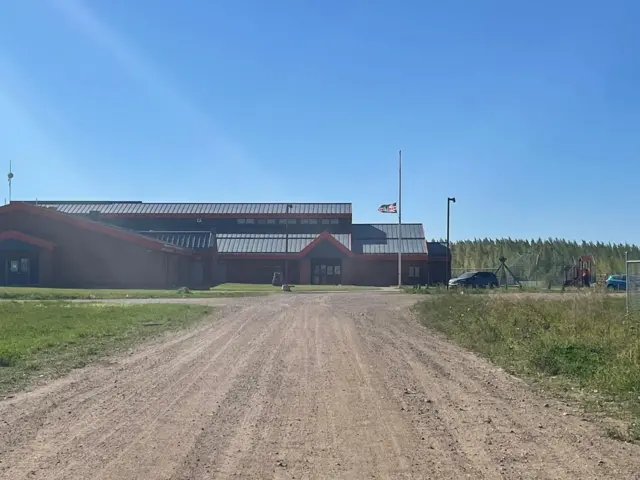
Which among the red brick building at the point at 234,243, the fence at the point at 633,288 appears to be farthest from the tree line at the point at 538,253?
the fence at the point at 633,288

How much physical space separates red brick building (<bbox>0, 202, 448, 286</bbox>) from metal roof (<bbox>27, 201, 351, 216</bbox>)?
107 mm

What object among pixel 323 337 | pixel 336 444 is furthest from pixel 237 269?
pixel 336 444

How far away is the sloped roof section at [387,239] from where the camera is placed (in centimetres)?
6844

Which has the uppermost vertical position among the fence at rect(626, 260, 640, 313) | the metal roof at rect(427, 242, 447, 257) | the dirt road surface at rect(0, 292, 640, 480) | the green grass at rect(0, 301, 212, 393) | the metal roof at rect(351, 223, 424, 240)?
the metal roof at rect(351, 223, 424, 240)

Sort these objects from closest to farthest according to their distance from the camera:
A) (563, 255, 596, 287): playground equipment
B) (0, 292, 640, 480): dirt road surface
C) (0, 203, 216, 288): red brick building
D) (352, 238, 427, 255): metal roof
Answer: (0, 292, 640, 480): dirt road surface, (0, 203, 216, 288): red brick building, (563, 255, 596, 287): playground equipment, (352, 238, 427, 255): metal roof

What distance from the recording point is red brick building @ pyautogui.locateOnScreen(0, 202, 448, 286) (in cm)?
5509

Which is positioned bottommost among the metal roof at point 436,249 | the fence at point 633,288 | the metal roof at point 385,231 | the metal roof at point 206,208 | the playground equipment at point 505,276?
the fence at point 633,288

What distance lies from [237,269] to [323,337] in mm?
51619

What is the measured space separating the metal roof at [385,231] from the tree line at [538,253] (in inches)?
248

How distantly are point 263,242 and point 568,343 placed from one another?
56.7m

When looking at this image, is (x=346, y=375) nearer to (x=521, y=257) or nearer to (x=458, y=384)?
(x=458, y=384)

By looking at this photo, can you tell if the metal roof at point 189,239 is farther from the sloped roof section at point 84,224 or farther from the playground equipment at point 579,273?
the playground equipment at point 579,273

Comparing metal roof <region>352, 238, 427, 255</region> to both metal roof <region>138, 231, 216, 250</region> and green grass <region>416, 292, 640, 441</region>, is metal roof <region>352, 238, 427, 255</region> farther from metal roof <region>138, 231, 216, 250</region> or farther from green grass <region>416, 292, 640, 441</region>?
green grass <region>416, 292, 640, 441</region>

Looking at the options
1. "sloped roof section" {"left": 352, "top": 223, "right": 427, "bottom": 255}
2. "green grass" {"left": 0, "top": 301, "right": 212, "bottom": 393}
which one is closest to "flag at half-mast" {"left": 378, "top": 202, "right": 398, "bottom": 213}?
"sloped roof section" {"left": 352, "top": 223, "right": 427, "bottom": 255}
